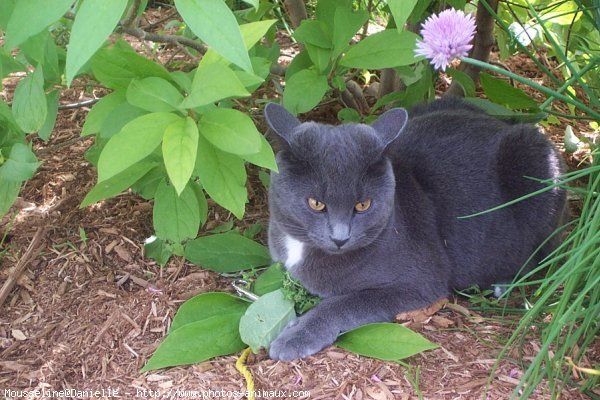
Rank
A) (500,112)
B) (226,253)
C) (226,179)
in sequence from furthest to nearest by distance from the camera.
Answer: (500,112) → (226,253) → (226,179)

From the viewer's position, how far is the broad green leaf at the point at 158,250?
271cm

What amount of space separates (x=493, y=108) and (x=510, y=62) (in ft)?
3.76

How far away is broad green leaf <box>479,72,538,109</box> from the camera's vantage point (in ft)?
9.90

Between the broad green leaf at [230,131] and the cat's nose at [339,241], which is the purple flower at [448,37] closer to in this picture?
the broad green leaf at [230,131]

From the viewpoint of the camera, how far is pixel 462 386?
207 centimetres

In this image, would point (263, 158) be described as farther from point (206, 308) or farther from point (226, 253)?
point (226, 253)

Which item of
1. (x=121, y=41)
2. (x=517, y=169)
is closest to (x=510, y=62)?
(x=517, y=169)

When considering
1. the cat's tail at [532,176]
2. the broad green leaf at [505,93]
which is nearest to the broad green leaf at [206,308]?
the cat's tail at [532,176]

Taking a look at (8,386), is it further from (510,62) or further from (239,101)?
(510,62)

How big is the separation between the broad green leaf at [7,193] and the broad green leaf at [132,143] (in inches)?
22.7

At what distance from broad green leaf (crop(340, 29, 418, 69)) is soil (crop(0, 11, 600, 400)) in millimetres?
849

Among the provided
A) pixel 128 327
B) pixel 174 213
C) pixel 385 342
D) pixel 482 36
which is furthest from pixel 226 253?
pixel 482 36

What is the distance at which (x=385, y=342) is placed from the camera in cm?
219

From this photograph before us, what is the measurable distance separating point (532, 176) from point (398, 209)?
531mm
